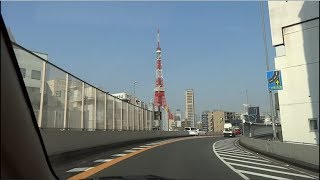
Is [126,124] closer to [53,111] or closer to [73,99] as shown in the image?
[73,99]

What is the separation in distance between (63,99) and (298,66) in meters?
16.9

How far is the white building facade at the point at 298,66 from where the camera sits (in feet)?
7.71

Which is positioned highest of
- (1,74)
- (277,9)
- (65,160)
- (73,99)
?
(73,99)

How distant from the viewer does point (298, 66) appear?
2523 mm

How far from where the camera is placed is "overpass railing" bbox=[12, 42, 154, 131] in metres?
14.2

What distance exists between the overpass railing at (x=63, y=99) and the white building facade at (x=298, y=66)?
20.3 feet

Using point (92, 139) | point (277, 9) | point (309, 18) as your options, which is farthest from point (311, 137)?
point (92, 139)

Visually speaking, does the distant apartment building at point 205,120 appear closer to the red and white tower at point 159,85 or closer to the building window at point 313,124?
the red and white tower at point 159,85

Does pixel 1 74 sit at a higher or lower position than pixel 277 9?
lower

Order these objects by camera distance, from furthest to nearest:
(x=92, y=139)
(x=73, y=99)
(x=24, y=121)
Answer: (x=92, y=139) → (x=73, y=99) → (x=24, y=121)

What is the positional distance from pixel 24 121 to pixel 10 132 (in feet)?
1.38

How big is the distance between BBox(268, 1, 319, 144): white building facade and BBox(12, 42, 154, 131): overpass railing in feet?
20.3

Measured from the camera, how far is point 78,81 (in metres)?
21.6

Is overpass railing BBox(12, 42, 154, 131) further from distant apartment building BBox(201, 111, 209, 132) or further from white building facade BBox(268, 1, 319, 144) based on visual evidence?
distant apartment building BBox(201, 111, 209, 132)
